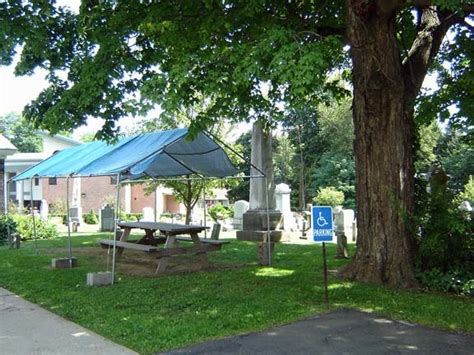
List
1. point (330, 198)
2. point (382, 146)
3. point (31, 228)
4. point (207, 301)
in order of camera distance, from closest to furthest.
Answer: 1. point (207, 301)
2. point (382, 146)
3. point (31, 228)
4. point (330, 198)

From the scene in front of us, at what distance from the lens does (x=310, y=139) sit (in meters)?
45.2

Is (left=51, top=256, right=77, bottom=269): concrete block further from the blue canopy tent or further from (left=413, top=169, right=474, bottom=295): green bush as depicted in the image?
(left=413, top=169, right=474, bottom=295): green bush

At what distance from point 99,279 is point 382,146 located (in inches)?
213

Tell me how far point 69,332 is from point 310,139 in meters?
40.0

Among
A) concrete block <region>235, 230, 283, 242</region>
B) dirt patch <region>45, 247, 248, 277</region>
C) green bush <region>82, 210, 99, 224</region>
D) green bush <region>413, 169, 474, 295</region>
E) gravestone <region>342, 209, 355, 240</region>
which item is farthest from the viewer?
green bush <region>82, 210, 99, 224</region>

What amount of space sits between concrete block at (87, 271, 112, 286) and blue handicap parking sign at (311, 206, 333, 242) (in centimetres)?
424

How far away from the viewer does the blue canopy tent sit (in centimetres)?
1076

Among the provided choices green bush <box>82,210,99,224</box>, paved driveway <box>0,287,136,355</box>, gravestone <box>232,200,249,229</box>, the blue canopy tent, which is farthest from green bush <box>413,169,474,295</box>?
green bush <box>82,210,99,224</box>

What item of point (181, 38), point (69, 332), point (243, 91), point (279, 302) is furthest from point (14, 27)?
point (279, 302)

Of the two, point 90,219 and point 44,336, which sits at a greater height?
point 90,219

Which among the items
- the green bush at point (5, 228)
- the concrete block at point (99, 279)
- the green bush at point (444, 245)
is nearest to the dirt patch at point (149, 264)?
the concrete block at point (99, 279)

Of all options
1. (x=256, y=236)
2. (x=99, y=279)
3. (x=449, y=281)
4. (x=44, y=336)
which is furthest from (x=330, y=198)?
(x=44, y=336)

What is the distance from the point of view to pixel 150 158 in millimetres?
10133

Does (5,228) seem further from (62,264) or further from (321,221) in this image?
(321,221)
